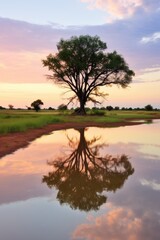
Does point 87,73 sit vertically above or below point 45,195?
above

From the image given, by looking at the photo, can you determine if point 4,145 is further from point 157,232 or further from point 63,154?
point 157,232

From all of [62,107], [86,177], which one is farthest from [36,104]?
[86,177]

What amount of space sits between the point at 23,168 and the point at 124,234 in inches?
287

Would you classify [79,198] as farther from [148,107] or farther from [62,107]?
[148,107]

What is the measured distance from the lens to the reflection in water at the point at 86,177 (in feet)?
28.2

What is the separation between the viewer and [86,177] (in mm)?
11305

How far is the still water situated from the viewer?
641 centimetres

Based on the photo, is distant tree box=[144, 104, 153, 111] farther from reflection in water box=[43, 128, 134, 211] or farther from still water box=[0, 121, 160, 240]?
still water box=[0, 121, 160, 240]

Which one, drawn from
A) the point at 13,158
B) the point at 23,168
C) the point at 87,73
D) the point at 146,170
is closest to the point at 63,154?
the point at 13,158

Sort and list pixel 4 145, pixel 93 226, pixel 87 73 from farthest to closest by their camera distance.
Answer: pixel 87 73 < pixel 4 145 < pixel 93 226

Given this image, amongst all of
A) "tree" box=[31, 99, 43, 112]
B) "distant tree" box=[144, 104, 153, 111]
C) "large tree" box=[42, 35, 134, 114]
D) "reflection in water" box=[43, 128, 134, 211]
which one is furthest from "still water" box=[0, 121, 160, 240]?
"distant tree" box=[144, 104, 153, 111]

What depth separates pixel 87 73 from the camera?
62281mm

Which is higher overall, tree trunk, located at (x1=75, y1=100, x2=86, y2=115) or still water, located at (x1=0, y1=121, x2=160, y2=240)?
tree trunk, located at (x1=75, y1=100, x2=86, y2=115)

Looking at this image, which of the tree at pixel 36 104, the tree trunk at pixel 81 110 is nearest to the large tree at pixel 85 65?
the tree trunk at pixel 81 110
